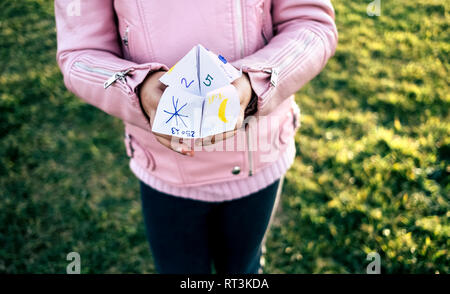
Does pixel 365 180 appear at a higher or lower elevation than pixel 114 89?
lower

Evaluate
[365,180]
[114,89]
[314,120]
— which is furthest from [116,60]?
[314,120]

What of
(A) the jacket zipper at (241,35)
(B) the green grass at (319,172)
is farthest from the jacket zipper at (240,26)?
(B) the green grass at (319,172)

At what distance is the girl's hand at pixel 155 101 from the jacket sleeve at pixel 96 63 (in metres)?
Result: 0.02

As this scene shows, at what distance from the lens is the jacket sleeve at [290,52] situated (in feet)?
3.56

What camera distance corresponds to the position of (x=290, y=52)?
3.76 ft

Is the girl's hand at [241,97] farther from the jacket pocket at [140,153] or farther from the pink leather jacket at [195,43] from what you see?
the jacket pocket at [140,153]

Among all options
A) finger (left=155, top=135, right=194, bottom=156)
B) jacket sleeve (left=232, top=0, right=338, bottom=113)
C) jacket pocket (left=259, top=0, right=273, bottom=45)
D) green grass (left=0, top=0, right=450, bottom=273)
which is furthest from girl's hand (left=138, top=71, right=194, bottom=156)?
green grass (left=0, top=0, right=450, bottom=273)

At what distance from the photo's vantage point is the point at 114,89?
111cm

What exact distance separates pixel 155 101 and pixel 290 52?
49 cm

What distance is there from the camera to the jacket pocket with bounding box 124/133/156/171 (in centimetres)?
133

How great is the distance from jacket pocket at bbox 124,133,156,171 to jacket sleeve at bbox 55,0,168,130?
19cm

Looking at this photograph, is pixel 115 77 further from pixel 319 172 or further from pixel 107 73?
pixel 319 172
